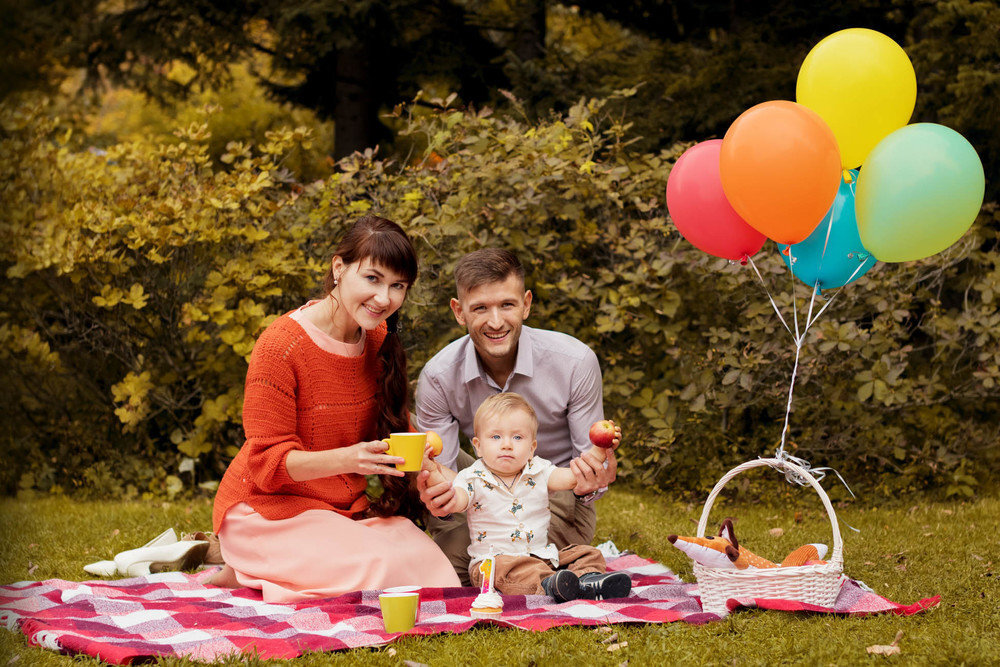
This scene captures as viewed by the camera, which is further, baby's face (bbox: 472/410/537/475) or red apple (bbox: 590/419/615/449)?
baby's face (bbox: 472/410/537/475)

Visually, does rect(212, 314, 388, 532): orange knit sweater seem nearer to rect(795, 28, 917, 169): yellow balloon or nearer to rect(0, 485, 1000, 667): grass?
rect(0, 485, 1000, 667): grass

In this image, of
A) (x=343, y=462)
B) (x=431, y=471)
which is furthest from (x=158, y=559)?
(x=431, y=471)

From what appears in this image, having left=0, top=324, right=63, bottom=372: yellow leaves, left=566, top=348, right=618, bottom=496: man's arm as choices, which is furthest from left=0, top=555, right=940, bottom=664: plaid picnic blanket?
left=0, top=324, right=63, bottom=372: yellow leaves

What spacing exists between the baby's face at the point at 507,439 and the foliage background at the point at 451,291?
1.94 meters

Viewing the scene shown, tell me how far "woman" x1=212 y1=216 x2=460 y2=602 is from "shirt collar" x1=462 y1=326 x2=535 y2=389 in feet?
→ 0.94

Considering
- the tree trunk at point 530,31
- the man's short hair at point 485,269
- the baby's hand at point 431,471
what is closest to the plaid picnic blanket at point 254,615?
the baby's hand at point 431,471

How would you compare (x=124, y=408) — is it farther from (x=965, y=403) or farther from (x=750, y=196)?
(x=965, y=403)

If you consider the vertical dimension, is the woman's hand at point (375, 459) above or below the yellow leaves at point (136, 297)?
below

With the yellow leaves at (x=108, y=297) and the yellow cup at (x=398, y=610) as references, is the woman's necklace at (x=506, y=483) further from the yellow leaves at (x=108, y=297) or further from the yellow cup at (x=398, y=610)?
the yellow leaves at (x=108, y=297)

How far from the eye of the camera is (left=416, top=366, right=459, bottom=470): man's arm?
3.80 m

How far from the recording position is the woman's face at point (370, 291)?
3297 millimetres

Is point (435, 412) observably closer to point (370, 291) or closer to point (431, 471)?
point (431, 471)

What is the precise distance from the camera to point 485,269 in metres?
3.51

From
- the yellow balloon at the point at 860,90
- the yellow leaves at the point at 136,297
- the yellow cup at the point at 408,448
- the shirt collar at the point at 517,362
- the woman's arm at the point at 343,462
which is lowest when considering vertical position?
the woman's arm at the point at 343,462
